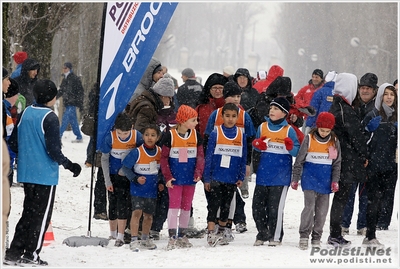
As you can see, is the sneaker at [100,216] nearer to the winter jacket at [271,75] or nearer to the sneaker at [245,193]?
the sneaker at [245,193]

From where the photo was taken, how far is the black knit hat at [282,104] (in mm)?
9180

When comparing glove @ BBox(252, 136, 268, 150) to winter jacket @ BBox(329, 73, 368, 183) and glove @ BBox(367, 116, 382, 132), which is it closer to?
winter jacket @ BBox(329, 73, 368, 183)

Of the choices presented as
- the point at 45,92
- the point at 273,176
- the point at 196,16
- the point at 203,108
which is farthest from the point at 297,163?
the point at 196,16

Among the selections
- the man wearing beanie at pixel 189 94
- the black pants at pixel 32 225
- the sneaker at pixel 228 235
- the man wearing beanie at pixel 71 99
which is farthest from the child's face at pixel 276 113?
the man wearing beanie at pixel 71 99

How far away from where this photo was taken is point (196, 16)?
462ft

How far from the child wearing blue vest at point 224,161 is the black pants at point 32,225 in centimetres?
197

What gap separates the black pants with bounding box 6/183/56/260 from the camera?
25.7 feet

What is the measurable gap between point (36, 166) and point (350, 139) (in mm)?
3445

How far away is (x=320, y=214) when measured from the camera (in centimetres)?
909

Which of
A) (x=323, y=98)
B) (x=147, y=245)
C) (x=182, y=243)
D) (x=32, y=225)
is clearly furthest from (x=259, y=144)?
(x=323, y=98)

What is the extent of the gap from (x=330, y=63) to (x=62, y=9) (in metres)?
40.9

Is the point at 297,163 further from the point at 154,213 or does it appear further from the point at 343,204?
the point at 154,213

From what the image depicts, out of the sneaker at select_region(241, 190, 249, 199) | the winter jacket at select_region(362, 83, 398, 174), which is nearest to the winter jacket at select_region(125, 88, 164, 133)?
the winter jacket at select_region(362, 83, 398, 174)

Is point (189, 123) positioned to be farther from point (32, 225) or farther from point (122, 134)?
point (32, 225)
